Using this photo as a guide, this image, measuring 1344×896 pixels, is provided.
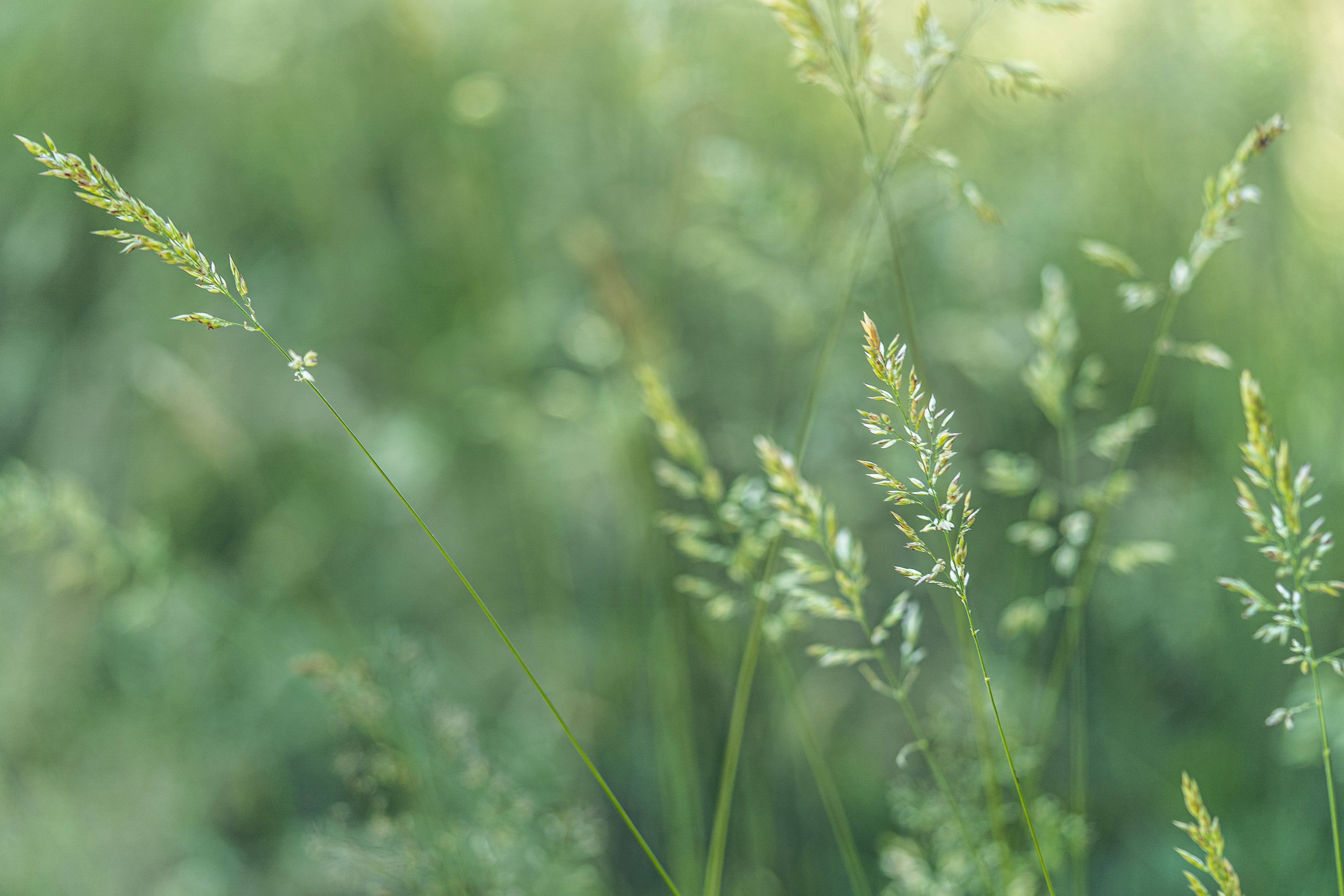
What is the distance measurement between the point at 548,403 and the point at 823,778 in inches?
33.7

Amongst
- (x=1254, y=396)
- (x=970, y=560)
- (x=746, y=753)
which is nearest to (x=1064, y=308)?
(x=1254, y=396)

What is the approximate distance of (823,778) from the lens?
1.06 meters

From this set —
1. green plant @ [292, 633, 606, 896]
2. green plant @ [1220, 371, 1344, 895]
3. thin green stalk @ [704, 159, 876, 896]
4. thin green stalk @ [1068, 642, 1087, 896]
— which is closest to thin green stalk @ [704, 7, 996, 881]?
thin green stalk @ [704, 159, 876, 896]

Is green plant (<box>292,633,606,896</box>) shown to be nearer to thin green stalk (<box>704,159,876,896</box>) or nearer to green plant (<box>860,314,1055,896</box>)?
thin green stalk (<box>704,159,876,896</box>)

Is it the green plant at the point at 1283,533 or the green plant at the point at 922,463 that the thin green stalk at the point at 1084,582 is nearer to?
the green plant at the point at 1283,533

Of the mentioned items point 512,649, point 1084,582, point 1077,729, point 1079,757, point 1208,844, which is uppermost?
point 512,649

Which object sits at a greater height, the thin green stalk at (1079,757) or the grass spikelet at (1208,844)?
the grass spikelet at (1208,844)

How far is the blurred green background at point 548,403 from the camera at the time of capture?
130cm

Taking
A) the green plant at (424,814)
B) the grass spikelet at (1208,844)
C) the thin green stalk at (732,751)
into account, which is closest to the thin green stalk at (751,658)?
the thin green stalk at (732,751)

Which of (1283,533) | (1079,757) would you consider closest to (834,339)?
(1283,533)

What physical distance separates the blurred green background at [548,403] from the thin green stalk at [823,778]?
33mm

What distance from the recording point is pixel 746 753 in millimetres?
1323

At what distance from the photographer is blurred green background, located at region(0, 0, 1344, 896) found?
1.30 metres

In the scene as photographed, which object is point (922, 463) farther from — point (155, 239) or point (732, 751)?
point (155, 239)
